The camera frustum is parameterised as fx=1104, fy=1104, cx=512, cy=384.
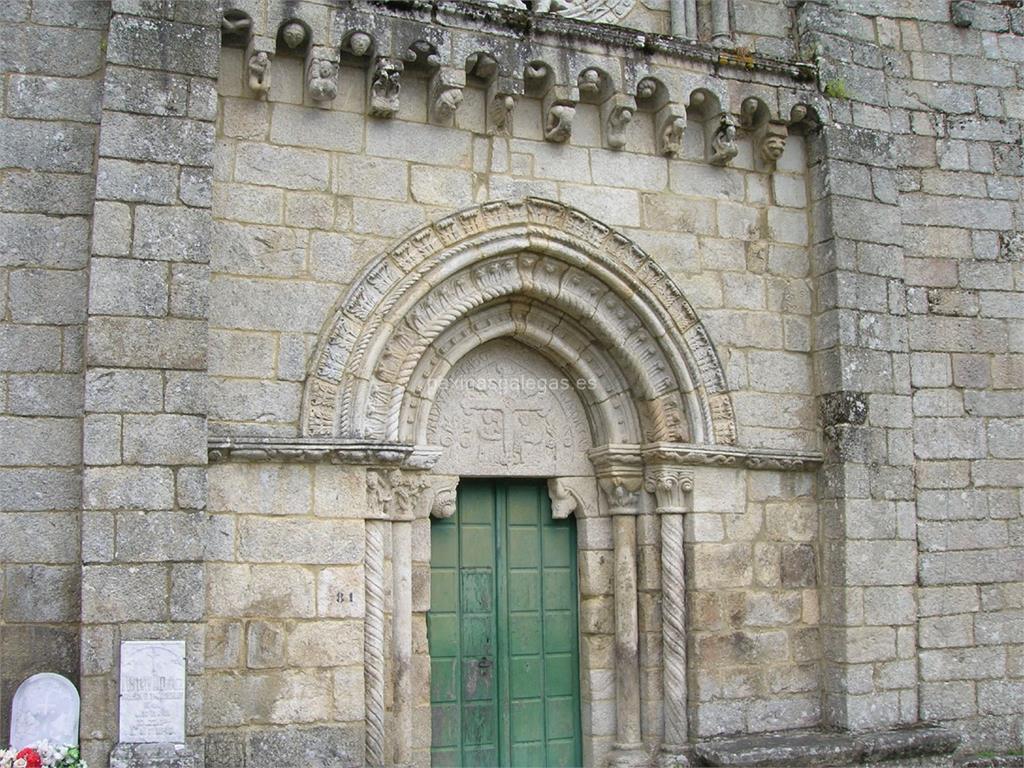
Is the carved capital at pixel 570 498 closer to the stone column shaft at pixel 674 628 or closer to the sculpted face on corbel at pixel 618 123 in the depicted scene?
the stone column shaft at pixel 674 628

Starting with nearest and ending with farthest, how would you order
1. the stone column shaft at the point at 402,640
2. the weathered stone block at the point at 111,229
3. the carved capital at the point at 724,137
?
the weathered stone block at the point at 111,229 → the stone column shaft at the point at 402,640 → the carved capital at the point at 724,137

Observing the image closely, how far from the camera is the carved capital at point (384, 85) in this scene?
6.00m

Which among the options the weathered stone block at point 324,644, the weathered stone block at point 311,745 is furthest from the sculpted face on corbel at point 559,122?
the weathered stone block at point 311,745

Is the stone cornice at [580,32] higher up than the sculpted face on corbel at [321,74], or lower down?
higher up

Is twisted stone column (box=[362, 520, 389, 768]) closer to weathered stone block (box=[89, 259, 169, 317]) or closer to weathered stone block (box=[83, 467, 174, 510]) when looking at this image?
weathered stone block (box=[83, 467, 174, 510])

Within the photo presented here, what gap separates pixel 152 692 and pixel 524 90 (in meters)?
3.82

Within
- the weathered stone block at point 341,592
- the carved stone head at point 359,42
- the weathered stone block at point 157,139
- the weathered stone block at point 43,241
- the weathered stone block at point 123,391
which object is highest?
the carved stone head at point 359,42

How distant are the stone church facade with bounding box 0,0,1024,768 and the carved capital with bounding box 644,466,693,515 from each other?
0.06ft

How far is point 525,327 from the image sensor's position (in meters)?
6.70

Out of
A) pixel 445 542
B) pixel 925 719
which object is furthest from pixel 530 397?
pixel 925 719

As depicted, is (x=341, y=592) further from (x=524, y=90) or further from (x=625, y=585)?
(x=524, y=90)

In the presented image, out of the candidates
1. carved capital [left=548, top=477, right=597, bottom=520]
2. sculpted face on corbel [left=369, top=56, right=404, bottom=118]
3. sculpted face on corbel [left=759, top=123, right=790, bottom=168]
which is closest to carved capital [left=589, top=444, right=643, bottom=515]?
carved capital [left=548, top=477, right=597, bottom=520]

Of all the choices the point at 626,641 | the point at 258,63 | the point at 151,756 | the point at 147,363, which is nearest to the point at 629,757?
the point at 626,641
